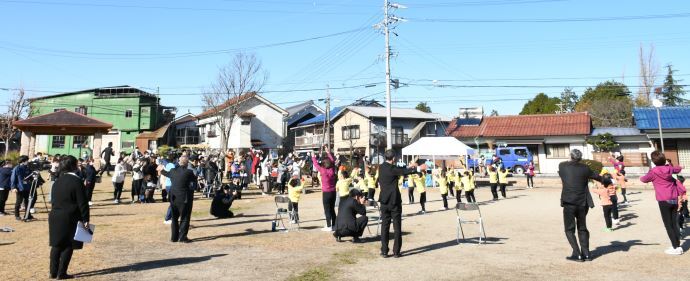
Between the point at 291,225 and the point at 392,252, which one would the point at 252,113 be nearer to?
the point at 291,225

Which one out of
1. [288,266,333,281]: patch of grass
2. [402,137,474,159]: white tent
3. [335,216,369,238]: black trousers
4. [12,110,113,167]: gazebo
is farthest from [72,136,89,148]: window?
[288,266,333,281]: patch of grass

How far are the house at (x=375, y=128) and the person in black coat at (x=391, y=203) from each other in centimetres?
3225

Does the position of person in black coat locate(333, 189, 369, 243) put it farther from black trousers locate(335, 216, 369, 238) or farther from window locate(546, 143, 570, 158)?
window locate(546, 143, 570, 158)

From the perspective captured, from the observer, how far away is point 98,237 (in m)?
8.51

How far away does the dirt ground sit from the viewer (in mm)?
5742

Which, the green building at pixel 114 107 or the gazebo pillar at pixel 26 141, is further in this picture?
the green building at pixel 114 107

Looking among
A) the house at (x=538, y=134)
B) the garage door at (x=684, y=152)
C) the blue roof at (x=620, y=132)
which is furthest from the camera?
the house at (x=538, y=134)

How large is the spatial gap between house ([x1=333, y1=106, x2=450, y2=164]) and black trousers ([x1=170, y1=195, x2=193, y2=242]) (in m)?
31.3

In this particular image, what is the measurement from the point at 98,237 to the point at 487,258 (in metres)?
7.78

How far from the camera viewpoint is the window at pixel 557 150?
1272 inches

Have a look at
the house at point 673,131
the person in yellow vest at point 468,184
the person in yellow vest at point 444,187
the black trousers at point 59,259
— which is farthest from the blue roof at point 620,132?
the black trousers at point 59,259

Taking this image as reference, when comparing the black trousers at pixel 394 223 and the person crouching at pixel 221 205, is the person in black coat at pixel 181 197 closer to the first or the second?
the person crouching at pixel 221 205

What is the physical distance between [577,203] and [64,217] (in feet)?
24.2

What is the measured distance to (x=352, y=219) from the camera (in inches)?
311
